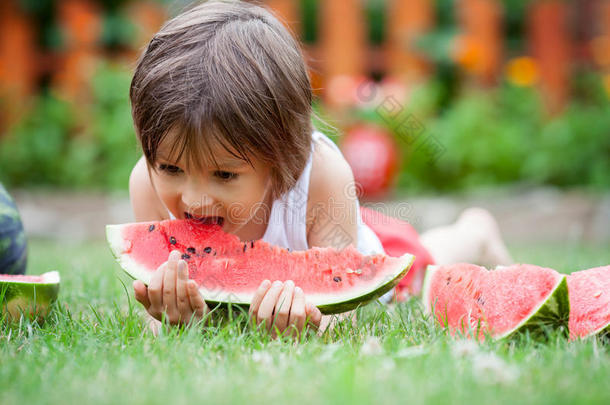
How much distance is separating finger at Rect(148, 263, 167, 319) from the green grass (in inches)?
3.6

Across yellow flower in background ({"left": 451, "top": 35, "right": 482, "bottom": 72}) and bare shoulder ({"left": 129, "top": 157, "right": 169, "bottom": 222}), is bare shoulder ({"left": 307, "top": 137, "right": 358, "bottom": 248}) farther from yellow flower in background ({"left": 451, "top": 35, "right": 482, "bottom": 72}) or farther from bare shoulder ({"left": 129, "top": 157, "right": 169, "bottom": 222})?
yellow flower in background ({"left": 451, "top": 35, "right": 482, "bottom": 72})

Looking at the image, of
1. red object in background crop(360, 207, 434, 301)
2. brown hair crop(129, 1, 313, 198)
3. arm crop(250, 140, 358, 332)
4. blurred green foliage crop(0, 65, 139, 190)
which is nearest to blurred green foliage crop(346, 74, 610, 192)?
blurred green foliage crop(0, 65, 139, 190)

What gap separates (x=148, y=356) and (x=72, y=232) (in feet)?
17.4

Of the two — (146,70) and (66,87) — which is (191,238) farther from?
(66,87)

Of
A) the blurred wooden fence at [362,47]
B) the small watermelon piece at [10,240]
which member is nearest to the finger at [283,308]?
the small watermelon piece at [10,240]

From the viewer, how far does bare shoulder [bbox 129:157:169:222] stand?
2744 millimetres

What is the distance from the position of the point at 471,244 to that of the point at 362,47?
162 inches

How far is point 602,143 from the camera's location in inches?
253

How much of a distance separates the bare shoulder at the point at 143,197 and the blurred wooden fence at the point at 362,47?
4354 millimetres

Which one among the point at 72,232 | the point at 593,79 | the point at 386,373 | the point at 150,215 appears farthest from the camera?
the point at 593,79

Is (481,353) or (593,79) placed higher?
(593,79)

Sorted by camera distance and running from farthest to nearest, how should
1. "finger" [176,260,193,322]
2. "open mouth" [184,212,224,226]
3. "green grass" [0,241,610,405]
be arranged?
"open mouth" [184,212,224,226]
"finger" [176,260,193,322]
"green grass" [0,241,610,405]

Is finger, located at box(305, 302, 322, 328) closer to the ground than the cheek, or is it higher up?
closer to the ground

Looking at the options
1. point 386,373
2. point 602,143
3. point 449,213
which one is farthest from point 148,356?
point 602,143
